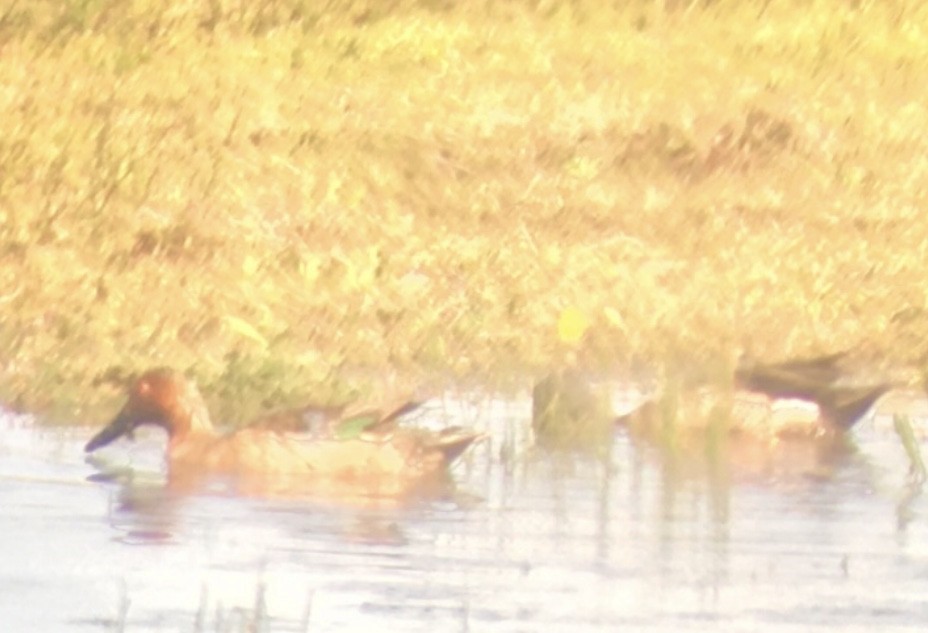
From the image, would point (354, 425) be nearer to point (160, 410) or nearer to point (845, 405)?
point (160, 410)

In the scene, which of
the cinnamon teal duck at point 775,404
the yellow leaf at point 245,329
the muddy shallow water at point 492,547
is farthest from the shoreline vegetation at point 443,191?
the muddy shallow water at point 492,547

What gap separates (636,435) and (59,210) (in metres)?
1.48

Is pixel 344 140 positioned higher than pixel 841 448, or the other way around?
pixel 344 140

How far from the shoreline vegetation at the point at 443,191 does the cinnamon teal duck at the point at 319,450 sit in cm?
18

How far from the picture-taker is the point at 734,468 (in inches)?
208

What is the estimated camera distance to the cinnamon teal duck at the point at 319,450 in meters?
5.14

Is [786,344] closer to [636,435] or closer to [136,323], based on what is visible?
[636,435]

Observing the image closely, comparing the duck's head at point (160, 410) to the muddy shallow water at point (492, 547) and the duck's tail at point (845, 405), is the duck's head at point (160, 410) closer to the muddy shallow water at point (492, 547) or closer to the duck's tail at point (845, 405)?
the muddy shallow water at point (492, 547)

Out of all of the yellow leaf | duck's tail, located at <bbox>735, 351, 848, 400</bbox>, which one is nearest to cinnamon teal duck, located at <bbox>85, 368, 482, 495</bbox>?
the yellow leaf

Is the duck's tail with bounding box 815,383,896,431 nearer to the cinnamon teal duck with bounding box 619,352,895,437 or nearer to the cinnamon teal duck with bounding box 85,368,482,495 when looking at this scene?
the cinnamon teal duck with bounding box 619,352,895,437

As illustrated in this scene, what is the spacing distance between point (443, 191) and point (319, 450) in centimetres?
114

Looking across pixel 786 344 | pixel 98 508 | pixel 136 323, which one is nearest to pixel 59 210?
pixel 136 323

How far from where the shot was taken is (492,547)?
4.81m

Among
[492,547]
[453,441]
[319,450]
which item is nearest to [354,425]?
[319,450]
